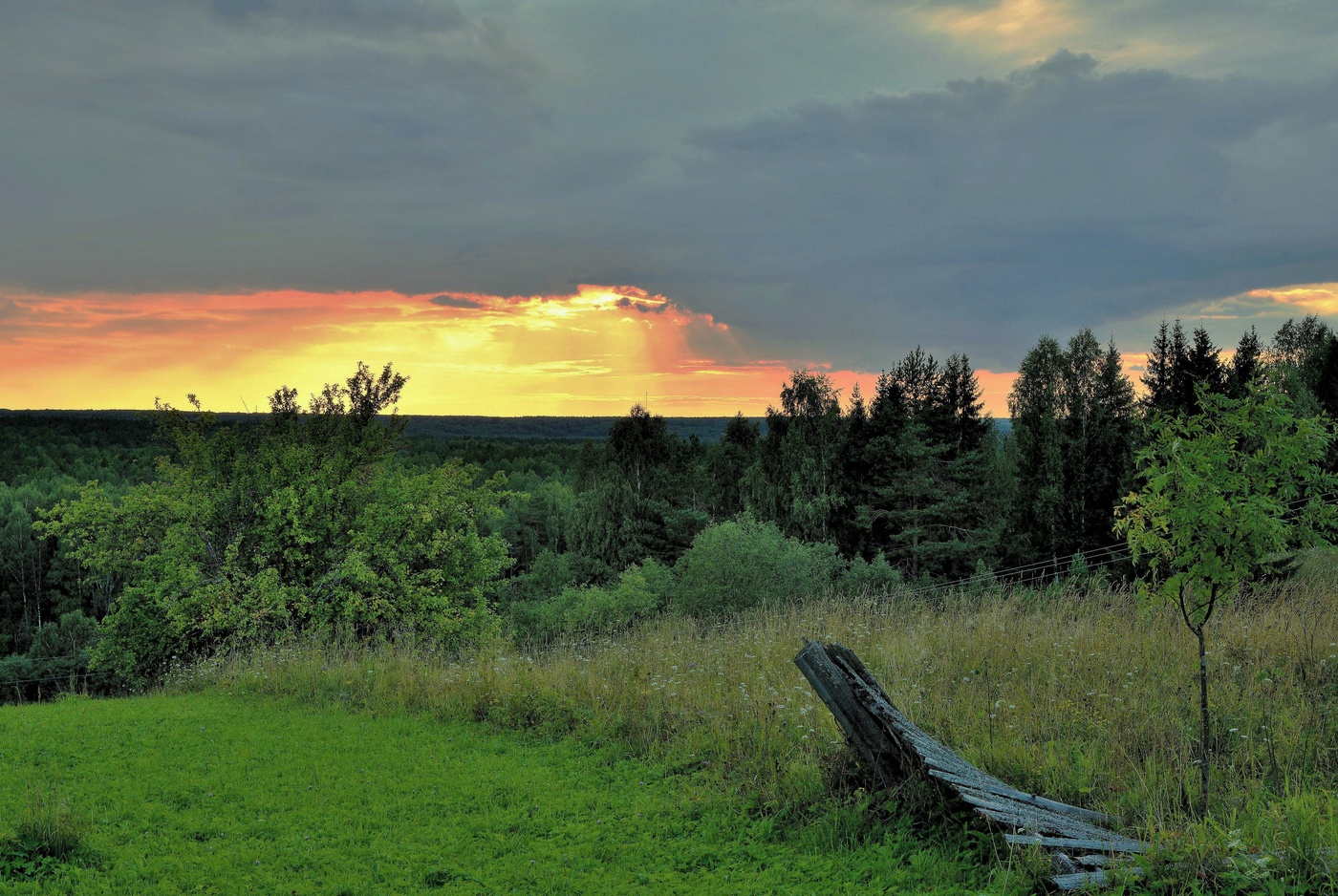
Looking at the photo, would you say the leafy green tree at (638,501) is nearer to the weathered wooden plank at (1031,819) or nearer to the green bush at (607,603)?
the green bush at (607,603)

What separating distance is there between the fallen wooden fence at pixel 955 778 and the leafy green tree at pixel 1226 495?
5.04 feet

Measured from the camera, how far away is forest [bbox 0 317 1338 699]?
827 inches

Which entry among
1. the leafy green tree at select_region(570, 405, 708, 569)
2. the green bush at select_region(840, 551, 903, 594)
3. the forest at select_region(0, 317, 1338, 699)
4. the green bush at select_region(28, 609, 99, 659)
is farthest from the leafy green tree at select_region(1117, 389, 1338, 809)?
the green bush at select_region(28, 609, 99, 659)

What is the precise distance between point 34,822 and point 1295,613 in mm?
13208

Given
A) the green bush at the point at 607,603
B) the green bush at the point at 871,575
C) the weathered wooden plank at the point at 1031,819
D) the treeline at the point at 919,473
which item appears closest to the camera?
the weathered wooden plank at the point at 1031,819

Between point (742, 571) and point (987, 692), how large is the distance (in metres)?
23.9

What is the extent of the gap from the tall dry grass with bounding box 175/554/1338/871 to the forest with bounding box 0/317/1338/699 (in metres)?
2.51

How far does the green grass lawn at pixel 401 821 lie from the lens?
542 centimetres

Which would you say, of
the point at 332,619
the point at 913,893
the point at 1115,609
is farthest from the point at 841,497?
the point at 913,893

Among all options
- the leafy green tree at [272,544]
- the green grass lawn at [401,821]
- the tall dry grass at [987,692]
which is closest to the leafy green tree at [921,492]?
the leafy green tree at [272,544]

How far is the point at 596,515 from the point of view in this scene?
195ft

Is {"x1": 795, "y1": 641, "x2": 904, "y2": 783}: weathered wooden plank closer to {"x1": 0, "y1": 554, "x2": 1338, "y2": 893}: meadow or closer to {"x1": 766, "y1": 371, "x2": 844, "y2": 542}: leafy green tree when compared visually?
{"x1": 0, "y1": 554, "x2": 1338, "y2": 893}: meadow

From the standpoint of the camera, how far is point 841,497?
A: 50.3 meters

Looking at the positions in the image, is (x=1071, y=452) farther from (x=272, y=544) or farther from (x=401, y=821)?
(x=401, y=821)
